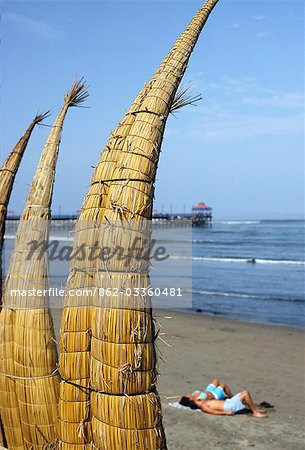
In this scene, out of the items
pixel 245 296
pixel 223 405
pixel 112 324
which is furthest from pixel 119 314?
pixel 245 296

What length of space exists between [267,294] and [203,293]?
7.75 feet

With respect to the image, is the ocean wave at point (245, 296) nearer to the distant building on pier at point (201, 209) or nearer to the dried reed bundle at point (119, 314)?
the dried reed bundle at point (119, 314)

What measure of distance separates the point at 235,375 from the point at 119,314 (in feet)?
24.3

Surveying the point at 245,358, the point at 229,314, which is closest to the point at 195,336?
the point at 245,358

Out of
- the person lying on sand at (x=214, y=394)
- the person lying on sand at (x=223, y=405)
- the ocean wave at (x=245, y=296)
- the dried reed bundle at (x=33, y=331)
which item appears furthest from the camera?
the ocean wave at (x=245, y=296)

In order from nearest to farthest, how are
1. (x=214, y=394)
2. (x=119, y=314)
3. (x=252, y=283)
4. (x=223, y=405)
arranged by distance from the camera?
(x=119, y=314), (x=223, y=405), (x=214, y=394), (x=252, y=283)

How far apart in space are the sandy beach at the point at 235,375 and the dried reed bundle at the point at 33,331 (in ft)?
2.19

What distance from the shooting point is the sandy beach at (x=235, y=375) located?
18.1ft

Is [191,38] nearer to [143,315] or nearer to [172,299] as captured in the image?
[143,315]

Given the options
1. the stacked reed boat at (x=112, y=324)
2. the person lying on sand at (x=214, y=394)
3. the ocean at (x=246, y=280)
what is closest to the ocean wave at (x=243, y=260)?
the ocean at (x=246, y=280)

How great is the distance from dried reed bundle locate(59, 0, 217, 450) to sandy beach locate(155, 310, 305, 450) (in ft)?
1.34

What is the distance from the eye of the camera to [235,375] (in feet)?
29.1

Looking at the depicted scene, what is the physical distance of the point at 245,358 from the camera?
1004 cm

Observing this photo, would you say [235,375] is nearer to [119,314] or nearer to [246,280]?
[119,314]
